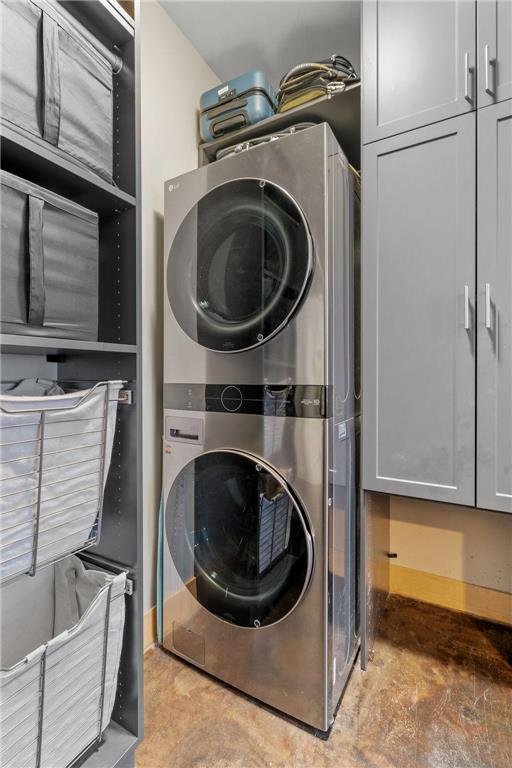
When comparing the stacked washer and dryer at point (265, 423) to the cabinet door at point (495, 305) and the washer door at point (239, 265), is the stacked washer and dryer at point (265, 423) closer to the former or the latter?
the washer door at point (239, 265)

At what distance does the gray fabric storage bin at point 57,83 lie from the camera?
2.44 ft

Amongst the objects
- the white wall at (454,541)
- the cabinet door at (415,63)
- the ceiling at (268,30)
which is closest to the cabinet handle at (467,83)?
the cabinet door at (415,63)

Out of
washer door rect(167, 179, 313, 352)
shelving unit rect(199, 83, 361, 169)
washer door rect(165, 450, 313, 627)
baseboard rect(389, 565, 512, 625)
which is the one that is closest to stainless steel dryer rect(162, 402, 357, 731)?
washer door rect(165, 450, 313, 627)

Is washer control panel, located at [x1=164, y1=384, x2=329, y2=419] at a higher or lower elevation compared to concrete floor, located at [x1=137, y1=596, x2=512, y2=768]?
higher

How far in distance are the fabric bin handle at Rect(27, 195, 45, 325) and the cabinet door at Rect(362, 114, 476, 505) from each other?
0.95m

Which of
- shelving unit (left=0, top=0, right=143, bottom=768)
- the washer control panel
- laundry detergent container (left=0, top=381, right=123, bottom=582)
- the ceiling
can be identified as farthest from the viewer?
the ceiling

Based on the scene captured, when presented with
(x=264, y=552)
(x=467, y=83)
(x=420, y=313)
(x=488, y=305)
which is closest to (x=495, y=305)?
(x=488, y=305)

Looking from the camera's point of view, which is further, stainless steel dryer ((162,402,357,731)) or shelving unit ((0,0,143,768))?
stainless steel dryer ((162,402,357,731))

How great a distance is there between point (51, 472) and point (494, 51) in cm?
162

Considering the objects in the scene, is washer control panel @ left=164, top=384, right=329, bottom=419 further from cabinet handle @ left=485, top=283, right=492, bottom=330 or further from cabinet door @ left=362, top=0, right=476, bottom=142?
cabinet door @ left=362, top=0, right=476, bottom=142

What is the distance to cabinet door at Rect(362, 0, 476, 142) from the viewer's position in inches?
44.4

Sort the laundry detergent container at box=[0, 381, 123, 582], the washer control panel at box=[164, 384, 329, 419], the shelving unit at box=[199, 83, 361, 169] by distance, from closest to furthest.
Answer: the laundry detergent container at box=[0, 381, 123, 582], the washer control panel at box=[164, 384, 329, 419], the shelving unit at box=[199, 83, 361, 169]

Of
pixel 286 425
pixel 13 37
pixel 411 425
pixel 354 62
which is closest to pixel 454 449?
pixel 411 425

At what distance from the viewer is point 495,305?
1.10 meters
